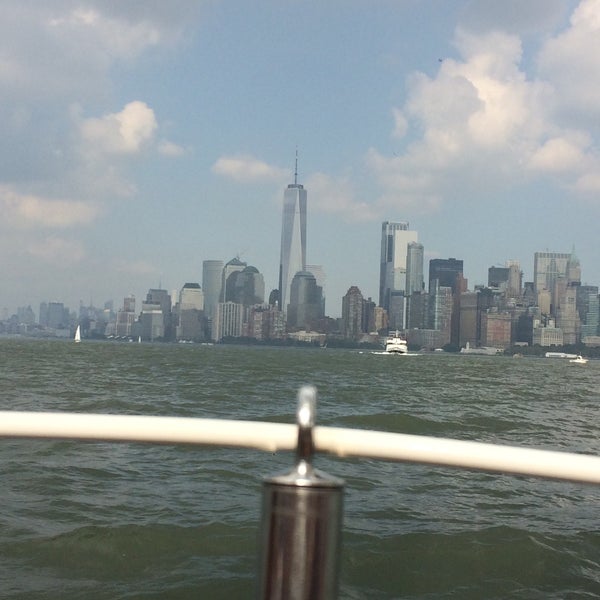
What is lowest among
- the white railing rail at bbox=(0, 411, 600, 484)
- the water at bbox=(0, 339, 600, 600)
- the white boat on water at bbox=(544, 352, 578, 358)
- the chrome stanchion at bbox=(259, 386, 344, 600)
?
the white boat on water at bbox=(544, 352, 578, 358)

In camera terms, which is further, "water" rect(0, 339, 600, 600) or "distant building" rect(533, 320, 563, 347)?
"distant building" rect(533, 320, 563, 347)

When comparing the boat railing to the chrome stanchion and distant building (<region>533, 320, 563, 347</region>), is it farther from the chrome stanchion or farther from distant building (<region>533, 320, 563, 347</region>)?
distant building (<region>533, 320, 563, 347</region>)

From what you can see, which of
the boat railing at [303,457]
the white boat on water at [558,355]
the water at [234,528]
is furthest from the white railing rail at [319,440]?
the white boat on water at [558,355]

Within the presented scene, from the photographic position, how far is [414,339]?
6639 inches

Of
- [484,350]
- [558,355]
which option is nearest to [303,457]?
[558,355]

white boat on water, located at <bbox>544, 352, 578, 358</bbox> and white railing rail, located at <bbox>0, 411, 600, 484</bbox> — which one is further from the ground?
white railing rail, located at <bbox>0, 411, 600, 484</bbox>

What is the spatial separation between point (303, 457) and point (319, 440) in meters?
0.06

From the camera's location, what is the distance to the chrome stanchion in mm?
1220

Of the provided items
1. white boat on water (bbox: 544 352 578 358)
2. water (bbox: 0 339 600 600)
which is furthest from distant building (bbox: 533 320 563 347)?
water (bbox: 0 339 600 600)

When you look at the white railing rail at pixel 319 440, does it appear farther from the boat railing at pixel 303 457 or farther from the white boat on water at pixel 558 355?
the white boat on water at pixel 558 355

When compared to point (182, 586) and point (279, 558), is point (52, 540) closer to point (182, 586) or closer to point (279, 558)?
point (182, 586)

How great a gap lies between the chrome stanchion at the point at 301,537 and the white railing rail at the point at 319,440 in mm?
141

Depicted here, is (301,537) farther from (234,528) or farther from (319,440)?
(234,528)

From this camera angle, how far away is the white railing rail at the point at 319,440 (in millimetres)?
1371
